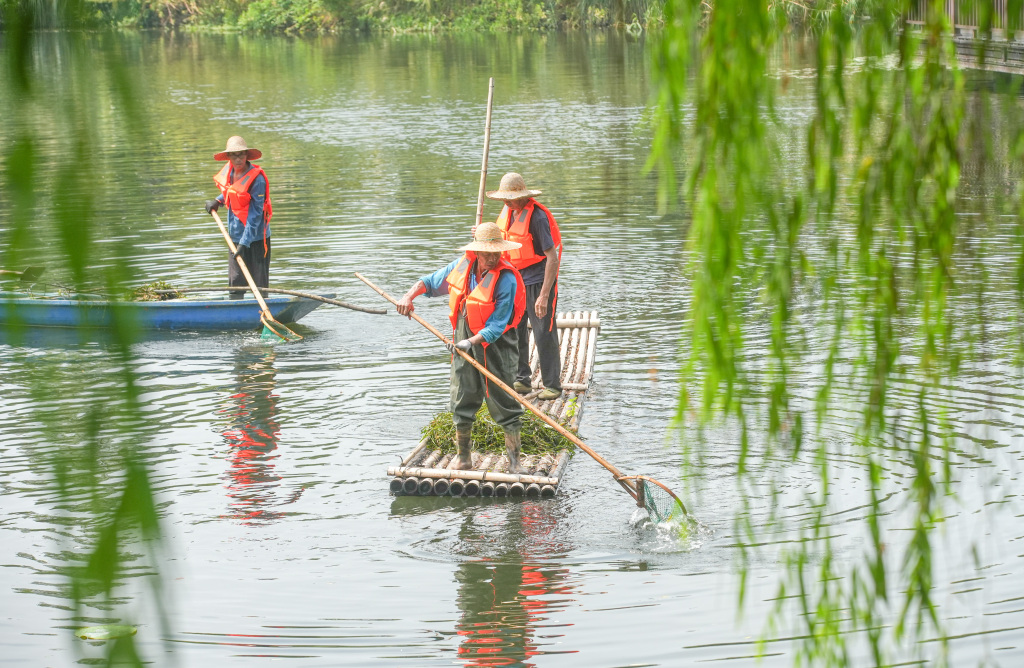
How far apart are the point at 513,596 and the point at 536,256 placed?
3.55 meters

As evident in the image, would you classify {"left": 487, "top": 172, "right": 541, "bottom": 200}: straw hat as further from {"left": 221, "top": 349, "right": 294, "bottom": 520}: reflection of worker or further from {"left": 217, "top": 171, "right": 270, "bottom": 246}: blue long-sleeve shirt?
{"left": 217, "top": 171, "right": 270, "bottom": 246}: blue long-sleeve shirt

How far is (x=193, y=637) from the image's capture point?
6.48 meters

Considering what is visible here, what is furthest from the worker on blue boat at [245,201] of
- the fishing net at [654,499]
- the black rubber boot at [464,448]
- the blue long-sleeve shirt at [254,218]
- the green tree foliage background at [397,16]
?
the green tree foliage background at [397,16]

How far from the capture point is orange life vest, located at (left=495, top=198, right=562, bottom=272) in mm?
9578

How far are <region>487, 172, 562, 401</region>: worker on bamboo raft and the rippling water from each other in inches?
26.9

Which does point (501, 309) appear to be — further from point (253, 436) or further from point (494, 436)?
point (253, 436)

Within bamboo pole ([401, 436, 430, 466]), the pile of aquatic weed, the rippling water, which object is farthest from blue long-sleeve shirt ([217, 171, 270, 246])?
bamboo pole ([401, 436, 430, 466])

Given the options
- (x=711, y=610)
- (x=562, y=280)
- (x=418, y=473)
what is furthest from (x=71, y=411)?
(x=562, y=280)

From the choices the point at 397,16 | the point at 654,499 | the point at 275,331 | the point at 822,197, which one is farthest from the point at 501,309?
the point at 397,16

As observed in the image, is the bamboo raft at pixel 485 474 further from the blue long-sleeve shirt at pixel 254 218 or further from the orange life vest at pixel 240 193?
the orange life vest at pixel 240 193

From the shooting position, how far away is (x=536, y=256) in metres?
9.72

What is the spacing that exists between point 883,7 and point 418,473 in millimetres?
6041

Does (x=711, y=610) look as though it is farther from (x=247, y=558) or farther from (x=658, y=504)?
(x=247, y=558)

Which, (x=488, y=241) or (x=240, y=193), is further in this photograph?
(x=240, y=193)
